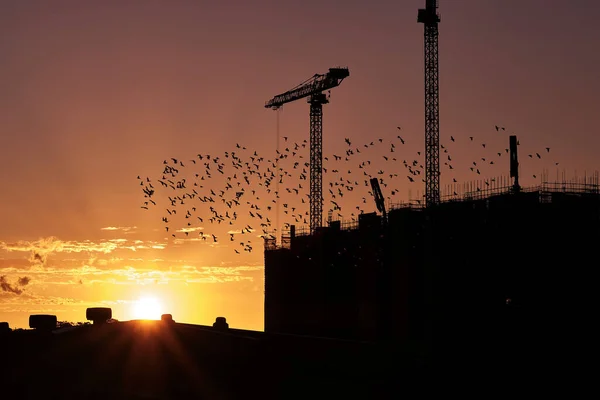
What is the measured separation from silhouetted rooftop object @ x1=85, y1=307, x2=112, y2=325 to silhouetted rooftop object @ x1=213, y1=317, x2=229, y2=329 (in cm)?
1997

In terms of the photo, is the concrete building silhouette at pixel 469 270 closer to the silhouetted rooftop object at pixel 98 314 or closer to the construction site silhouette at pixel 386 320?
the construction site silhouette at pixel 386 320

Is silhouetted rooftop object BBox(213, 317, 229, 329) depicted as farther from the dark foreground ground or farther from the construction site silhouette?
the dark foreground ground

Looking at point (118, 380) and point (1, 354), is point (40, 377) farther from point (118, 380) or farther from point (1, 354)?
point (1, 354)

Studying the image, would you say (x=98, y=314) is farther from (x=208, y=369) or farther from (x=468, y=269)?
(x=208, y=369)

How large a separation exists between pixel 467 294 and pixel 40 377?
73040 mm

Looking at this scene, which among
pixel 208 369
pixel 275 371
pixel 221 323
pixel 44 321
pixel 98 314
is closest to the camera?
pixel 275 371

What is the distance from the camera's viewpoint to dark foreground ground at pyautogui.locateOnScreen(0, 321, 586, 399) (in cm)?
3956

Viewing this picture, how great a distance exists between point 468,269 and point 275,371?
70.4 meters

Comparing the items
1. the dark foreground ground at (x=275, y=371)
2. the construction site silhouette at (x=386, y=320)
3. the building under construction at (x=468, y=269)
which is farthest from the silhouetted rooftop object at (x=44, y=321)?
the building under construction at (x=468, y=269)

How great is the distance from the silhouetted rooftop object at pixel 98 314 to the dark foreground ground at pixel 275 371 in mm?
52504

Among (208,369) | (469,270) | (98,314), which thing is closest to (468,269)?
(469,270)

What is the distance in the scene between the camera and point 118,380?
52.3 meters

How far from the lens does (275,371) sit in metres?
52.6

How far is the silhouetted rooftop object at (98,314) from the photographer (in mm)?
126562
